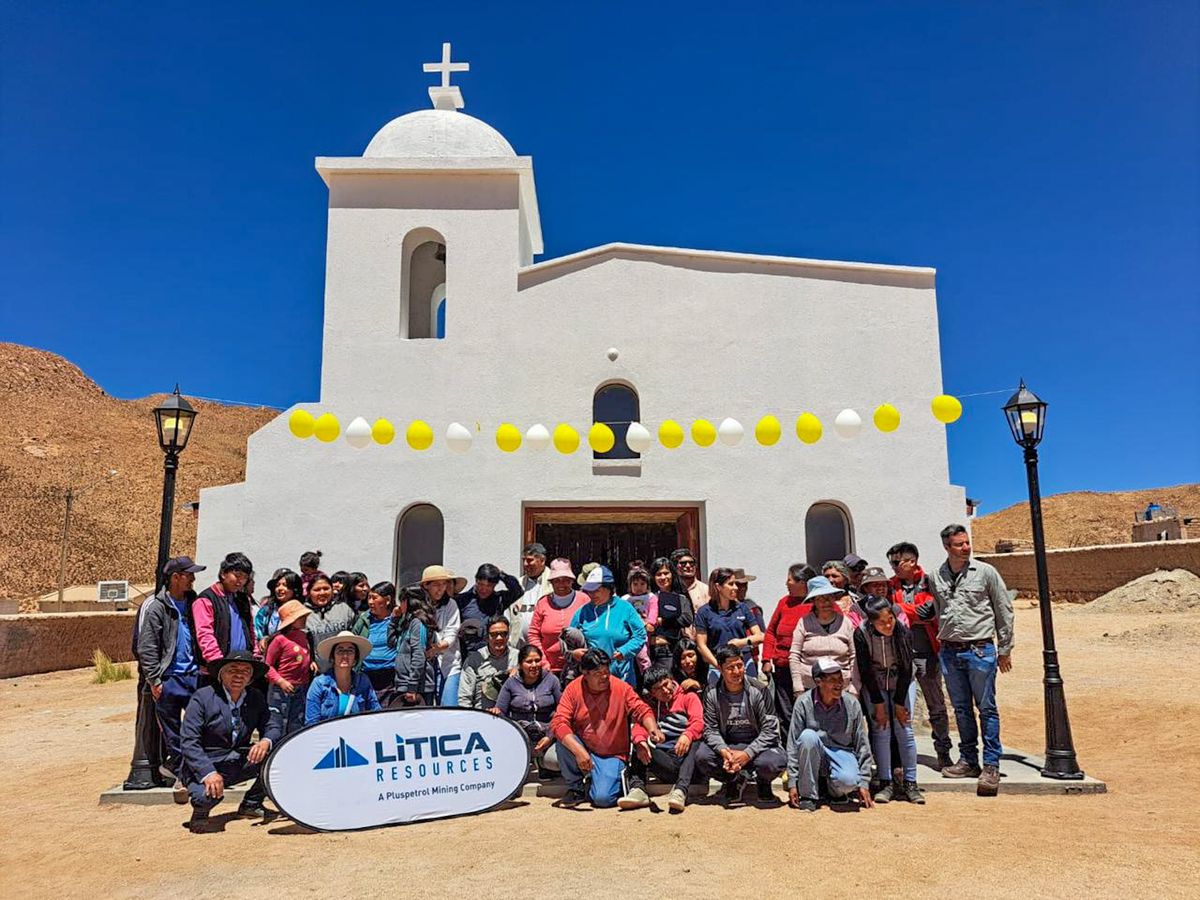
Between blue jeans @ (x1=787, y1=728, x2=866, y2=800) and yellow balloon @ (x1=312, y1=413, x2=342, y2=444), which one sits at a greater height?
yellow balloon @ (x1=312, y1=413, x2=342, y2=444)

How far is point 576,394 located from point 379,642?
4657 millimetres

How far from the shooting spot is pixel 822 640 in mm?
6676

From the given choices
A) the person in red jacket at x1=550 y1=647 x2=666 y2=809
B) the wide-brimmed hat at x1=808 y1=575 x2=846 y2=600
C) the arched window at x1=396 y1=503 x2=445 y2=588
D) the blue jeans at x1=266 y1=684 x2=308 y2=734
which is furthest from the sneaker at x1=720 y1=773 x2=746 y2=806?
the arched window at x1=396 y1=503 x2=445 y2=588

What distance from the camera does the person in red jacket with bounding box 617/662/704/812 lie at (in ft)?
21.0

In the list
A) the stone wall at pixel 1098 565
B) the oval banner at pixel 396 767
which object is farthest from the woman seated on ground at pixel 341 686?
the stone wall at pixel 1098 565

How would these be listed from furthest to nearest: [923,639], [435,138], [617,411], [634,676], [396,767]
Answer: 1. [435,138]
2. [617,411]
3. [923,639]
4. [634,676]
5. [396,767]

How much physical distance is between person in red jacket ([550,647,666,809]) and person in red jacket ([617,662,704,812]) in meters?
0.11

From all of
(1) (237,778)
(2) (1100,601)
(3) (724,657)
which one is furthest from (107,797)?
(2) (1100,601)

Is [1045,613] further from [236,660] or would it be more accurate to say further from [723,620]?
[236,660]

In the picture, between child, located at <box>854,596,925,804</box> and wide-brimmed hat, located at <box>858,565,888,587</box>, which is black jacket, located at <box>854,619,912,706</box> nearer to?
child, located at <box>854,596,925,804</box>

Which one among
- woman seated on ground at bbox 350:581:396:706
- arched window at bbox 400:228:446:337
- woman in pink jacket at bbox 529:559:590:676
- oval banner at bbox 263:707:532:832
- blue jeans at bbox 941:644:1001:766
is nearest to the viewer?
oval banner at bbox 263:707:532:832

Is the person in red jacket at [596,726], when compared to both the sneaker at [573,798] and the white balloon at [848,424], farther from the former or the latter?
the white balloon at [848,424]

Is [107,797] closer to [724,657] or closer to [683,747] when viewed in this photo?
[683,747]

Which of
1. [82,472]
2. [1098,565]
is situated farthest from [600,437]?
[82,472]
